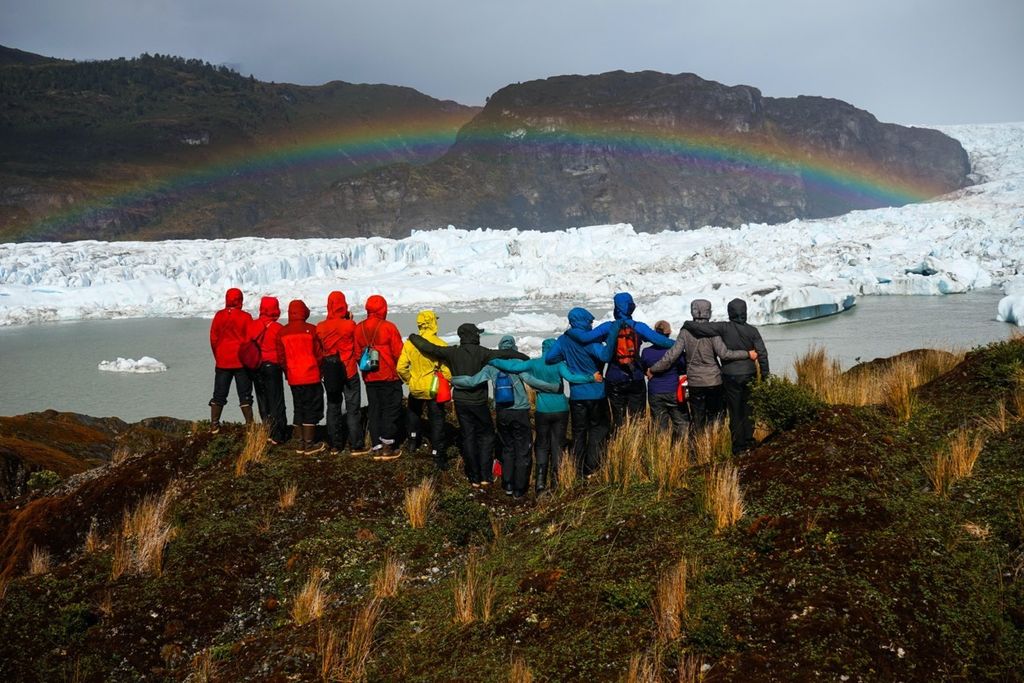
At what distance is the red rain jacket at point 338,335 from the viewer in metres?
7.09

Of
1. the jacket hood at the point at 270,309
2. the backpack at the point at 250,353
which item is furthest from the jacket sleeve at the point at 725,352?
the backpack at the point at 250,353

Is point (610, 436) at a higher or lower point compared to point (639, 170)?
lower

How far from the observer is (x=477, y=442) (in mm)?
6734

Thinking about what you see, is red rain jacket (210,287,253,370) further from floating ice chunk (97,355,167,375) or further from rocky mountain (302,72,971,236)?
rocky mountain (302,72,971,236)

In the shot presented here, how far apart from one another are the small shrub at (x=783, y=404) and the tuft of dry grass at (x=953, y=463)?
986mm

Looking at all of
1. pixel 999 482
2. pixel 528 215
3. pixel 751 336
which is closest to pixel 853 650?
pixel 999 482

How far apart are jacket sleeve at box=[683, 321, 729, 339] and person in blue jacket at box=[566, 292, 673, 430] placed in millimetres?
240

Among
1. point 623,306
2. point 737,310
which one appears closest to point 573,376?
point 623,306

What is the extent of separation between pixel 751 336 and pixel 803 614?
3058 mm

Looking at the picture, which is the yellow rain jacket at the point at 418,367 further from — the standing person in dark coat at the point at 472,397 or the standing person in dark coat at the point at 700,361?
the standing person in dark coat at the point at 700,361

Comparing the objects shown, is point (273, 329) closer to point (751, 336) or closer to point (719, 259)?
point (751, 336)

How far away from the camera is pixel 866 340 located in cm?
2100

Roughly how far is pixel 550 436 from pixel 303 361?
250cm

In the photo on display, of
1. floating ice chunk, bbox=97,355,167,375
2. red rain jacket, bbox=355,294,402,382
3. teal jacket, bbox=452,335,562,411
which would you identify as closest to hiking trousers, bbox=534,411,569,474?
teal jacket, bbox=452,335,562,411
